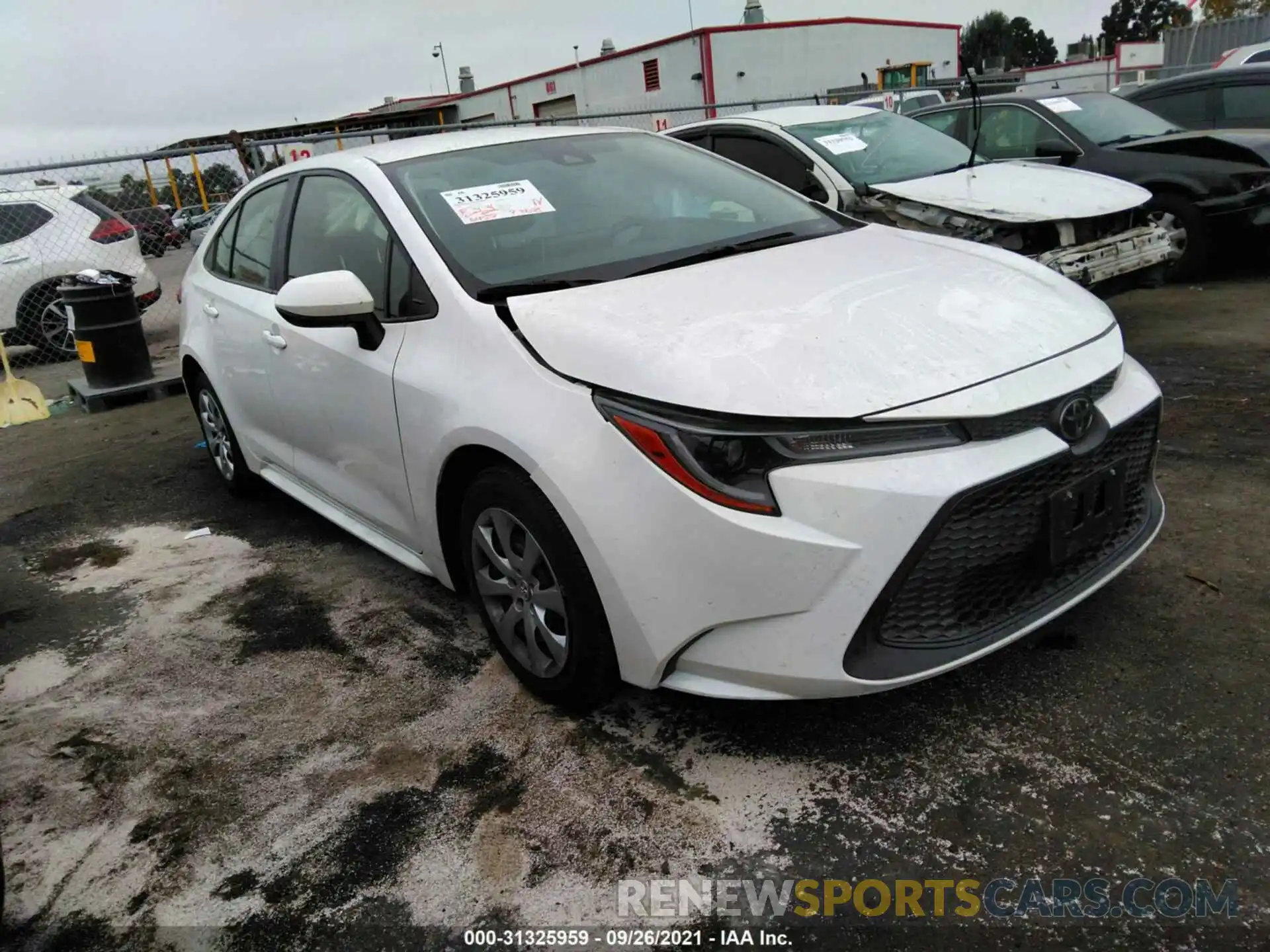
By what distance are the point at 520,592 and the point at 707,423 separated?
831mm

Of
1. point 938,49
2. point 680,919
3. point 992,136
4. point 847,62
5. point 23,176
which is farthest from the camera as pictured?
point 938,49

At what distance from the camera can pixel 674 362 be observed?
86.1 inches

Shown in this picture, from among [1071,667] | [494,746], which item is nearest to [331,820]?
[494,746]

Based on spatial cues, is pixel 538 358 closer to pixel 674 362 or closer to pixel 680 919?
pixel 674 362

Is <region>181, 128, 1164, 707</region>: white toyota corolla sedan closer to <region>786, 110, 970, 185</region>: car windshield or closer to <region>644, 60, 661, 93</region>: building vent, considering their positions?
<region>786, 110, 970, 185</region>: car windshield

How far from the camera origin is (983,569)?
218 cm

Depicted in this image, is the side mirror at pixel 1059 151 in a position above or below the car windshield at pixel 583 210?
below

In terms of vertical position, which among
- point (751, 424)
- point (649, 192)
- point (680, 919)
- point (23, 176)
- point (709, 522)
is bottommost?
point (680, 919)

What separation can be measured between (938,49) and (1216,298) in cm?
3395

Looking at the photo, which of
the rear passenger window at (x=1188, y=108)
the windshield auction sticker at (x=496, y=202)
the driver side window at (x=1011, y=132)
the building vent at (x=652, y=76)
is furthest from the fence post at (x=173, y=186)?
the building vent at (x=652, y=76)

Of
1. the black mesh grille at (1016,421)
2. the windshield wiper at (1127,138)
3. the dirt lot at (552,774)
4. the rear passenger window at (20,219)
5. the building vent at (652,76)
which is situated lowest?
the dirt lot at (552,774)

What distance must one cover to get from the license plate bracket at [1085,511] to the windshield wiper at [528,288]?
4.46 ft

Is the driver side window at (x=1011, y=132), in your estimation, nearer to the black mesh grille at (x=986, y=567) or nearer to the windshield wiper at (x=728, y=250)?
the windshield wiper at (x=728, y=250)

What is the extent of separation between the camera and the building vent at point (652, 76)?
31.3 metres
